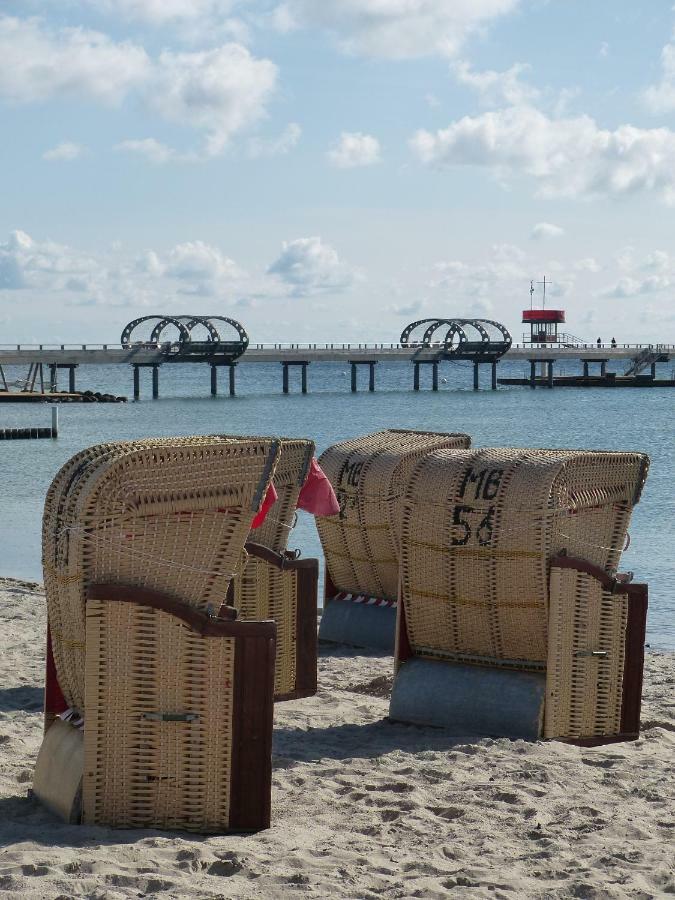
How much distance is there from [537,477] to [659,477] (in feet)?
91.2

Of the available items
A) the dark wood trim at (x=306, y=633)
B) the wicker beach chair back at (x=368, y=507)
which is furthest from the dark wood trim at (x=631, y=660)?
the wicker beach chair back at (x=368, y=507)

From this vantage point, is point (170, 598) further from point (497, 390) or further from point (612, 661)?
point (497, 390)

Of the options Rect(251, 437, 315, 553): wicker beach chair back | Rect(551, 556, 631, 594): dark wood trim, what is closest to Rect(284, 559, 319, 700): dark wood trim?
Rect(251, 437, 315, 553): wicker beach chair back

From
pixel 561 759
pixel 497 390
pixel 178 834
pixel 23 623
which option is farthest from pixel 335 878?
pixel 497 390

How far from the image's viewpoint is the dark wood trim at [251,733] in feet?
17.1

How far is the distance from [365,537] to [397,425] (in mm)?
49450

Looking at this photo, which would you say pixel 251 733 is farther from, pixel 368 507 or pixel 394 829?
pixel 368 507

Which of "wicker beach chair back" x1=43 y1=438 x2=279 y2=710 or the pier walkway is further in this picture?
the pier walkway

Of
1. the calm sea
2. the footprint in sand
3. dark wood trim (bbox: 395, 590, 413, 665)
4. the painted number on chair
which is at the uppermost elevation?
the painted number on chair

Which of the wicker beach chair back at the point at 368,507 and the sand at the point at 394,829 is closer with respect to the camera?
the sand at the point at 394,829

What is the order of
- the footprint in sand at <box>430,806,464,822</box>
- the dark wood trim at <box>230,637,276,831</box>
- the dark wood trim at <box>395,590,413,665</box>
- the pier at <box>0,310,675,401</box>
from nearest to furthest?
the dark wood trim at <box>230,637,276,831</box> → the footprint in sand at <box>430,806,464,822</box> → the dark wood trim at <box>395,590,413,665</box> → the pier at <box>0,310,675,401</box>

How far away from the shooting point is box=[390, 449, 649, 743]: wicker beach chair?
270 inches

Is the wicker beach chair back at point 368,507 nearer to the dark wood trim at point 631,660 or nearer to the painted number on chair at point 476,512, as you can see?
the painted number on chair at point 476,512

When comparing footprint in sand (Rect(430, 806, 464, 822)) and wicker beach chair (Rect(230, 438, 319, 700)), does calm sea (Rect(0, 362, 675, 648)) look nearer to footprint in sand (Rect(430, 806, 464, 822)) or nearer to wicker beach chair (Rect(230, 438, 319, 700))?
wicker beach chair (Rect(230, 438, 319, 700))
